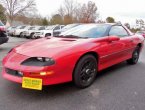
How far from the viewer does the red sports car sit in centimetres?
384

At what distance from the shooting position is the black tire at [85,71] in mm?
4238

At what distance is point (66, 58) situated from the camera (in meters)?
3.99

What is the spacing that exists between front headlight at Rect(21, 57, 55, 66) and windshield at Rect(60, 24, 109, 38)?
1.47 m

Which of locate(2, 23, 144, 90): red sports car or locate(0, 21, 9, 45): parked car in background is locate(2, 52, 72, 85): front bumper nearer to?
locate(2, 23, 144, 90): red sports car

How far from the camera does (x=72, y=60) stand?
4082 mm

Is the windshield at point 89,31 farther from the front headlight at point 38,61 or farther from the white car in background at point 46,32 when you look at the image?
the white car in background at point 46,32

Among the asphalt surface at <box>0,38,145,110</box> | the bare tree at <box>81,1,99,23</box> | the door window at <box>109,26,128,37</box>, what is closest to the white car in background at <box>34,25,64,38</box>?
the door window at <box>109,26,128,37</box>

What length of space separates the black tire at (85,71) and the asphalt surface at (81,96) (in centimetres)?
13

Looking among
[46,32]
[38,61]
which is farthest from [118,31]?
[46,32]

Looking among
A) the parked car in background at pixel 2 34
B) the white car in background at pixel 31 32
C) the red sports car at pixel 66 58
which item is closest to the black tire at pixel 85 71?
the red sports car at pixel 66 58

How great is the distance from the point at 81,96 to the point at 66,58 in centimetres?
71

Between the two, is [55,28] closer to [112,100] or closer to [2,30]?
[2,30]

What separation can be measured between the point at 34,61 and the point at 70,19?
4908 cm

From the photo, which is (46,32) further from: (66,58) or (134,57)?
(66,58)
